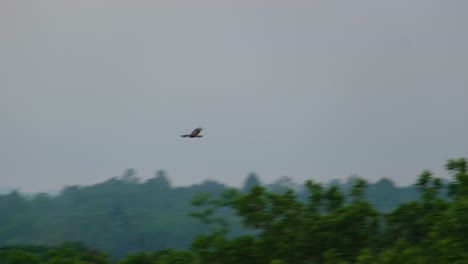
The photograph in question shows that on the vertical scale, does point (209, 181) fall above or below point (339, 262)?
above

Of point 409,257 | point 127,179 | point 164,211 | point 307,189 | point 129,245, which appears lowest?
point 409,257

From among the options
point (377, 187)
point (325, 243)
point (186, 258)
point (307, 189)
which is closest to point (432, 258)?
point (325, 243)

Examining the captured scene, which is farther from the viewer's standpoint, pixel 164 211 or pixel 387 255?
pixel 164 211

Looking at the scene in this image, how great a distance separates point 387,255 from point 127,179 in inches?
2306

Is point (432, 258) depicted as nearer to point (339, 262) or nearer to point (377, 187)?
point (339, 262)

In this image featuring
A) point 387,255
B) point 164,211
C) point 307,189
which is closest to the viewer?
point 387,255

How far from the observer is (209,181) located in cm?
6856

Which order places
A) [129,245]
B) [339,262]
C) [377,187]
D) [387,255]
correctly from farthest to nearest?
1. [377,187]
2. [129,245]
3. [339,262]
4. [387,255]

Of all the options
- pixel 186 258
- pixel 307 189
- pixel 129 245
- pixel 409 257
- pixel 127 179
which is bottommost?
pixel 409 257

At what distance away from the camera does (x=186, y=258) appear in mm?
10992

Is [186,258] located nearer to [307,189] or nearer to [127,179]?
[307,189]

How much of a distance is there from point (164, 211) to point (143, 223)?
14.6ft

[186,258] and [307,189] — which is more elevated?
[307,189]

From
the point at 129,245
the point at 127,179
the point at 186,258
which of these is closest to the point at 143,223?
the point at 129,245
